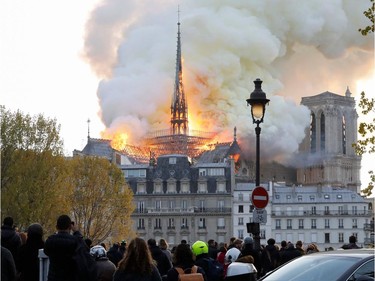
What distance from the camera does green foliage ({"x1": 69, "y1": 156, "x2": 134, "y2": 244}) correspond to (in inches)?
3167

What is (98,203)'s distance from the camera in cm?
8162

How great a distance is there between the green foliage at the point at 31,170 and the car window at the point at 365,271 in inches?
1754

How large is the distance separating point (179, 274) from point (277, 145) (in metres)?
119

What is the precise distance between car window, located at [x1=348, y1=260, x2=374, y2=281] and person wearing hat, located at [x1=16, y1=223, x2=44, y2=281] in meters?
5.22

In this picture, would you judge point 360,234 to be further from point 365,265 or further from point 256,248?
point 365,265

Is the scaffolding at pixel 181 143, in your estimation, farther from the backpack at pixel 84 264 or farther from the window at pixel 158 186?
the backpack at pixel 84 264

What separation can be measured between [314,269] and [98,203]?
225 ft

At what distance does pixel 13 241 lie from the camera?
58.2ft

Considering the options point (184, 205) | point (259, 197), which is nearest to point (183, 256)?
point (259, 197)

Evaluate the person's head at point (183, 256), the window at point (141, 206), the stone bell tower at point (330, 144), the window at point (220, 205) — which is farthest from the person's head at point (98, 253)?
the stone bell tower at point (330, 144)

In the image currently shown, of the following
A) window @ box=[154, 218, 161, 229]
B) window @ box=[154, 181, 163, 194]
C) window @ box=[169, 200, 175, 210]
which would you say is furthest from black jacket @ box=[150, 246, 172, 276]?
window @ box=[154, 181, 163, 194]

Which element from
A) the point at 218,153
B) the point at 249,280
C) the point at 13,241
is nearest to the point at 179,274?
the point at 249,280

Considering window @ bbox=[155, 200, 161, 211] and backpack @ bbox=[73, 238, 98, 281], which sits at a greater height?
window @ bbox=[155, 200, 161, 211]

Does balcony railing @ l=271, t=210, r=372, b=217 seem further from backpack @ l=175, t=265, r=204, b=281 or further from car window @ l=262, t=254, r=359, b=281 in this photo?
backpack @ l=175, t=265, r=204, b=281
